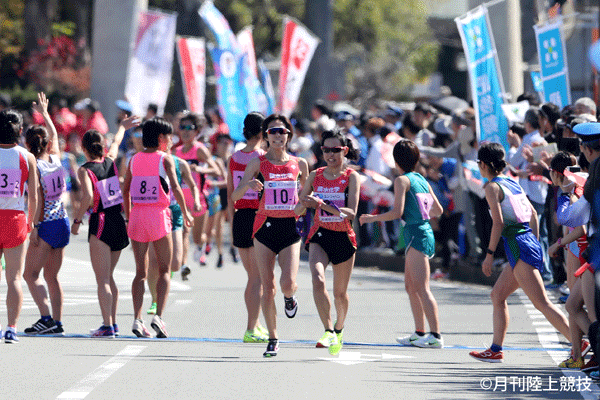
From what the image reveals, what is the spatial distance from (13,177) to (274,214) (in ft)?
7.67

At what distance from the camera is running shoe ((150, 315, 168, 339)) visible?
1137 cm

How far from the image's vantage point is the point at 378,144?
63.3 ft

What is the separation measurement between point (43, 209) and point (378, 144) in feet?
28.1

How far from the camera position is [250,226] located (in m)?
11.2

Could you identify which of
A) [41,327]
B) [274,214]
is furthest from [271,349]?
[41,327]

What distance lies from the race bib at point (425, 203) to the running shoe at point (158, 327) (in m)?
2.55

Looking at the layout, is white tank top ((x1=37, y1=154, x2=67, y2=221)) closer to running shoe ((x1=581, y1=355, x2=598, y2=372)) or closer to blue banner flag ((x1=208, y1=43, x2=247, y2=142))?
running shoe ((x1=581, y1=355, x2=598, y2=372))

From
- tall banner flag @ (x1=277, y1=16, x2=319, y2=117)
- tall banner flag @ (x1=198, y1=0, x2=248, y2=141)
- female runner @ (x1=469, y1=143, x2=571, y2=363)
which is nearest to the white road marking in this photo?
female runner @ (x1=469, y1=143, x2=571, y2=363)

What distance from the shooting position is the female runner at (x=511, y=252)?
1004 centimetres

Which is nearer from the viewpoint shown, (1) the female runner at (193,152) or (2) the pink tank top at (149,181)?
(2) the pink tank top at (149,181)

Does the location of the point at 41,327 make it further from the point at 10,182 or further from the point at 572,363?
the point at 572,363

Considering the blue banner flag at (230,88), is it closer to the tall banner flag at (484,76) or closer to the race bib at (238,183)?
the tall banner flag at (484,76)

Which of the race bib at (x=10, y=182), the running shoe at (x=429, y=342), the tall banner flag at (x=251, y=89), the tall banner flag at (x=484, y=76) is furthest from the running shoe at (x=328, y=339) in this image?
the tall banner flag at (x=251, y=89)

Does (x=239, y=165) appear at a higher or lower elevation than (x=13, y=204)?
higher
